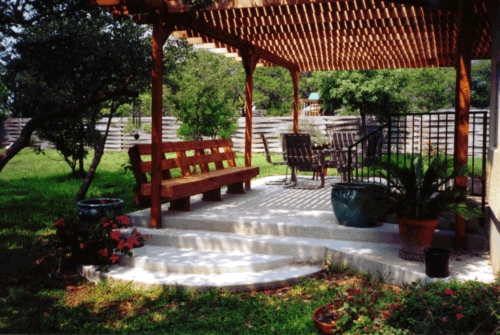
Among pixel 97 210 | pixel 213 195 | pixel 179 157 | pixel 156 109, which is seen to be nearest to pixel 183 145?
pixel 179 157

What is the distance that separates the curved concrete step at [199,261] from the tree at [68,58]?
90.6 inches

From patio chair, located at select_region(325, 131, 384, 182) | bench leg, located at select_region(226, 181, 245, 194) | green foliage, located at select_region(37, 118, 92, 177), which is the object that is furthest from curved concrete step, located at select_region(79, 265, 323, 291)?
green foliage, located at select_region(37, 118, 92, 177)

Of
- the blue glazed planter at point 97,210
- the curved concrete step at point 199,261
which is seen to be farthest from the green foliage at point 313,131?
the curved concrete step at point 199,261

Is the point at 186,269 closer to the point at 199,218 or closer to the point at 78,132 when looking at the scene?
the point at 199,218

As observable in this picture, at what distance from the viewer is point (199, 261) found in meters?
5.12

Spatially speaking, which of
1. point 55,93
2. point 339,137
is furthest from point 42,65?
point 339,137

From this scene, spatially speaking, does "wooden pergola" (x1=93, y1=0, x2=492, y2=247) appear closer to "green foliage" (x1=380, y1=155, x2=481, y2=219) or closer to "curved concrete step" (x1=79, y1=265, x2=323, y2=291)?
"green foliage" (x1=380, y1=155, x2=481, y2=219)

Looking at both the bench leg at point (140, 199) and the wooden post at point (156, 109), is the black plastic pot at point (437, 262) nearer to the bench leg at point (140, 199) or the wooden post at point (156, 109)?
the wooden post at point (156, 109)

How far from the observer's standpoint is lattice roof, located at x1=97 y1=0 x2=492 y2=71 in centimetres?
612

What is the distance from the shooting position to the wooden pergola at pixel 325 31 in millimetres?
5289

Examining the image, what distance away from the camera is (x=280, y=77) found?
31500 millimetres

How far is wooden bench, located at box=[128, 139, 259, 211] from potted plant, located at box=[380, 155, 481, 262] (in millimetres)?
2753

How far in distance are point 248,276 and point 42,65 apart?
13.6 feet

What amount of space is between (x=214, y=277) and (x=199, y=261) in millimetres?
388
